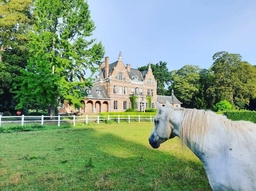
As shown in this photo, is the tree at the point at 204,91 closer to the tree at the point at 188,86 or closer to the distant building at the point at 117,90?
the tree at the point at 188,86

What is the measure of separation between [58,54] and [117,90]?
1789 cm

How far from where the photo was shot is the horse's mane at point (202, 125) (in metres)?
2.13

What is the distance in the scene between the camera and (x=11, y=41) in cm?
2350

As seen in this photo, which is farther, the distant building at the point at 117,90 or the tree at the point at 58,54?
the distant building at the point at 117,90

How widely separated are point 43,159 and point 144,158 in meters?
2.89

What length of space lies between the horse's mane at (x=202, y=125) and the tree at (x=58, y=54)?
1752 cm

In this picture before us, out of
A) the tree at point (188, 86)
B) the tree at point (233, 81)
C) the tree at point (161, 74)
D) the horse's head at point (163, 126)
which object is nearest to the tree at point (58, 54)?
the horse's head at point (163, 126)

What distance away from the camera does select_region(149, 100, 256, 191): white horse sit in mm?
1921

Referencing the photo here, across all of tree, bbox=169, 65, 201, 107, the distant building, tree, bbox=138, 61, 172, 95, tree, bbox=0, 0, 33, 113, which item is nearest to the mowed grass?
tree, bbox=0, 0, 33, 113

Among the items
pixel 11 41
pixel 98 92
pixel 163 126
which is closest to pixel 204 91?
pixel 98 92

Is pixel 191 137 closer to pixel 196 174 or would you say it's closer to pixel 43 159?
pixel 196 174

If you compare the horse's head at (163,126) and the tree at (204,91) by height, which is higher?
the tree at (204,91)

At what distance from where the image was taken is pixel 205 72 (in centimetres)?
5328

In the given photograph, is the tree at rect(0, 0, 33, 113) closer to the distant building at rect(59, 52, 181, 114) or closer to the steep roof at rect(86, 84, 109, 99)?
the distant building at rect(59, 52, 181, 114)
